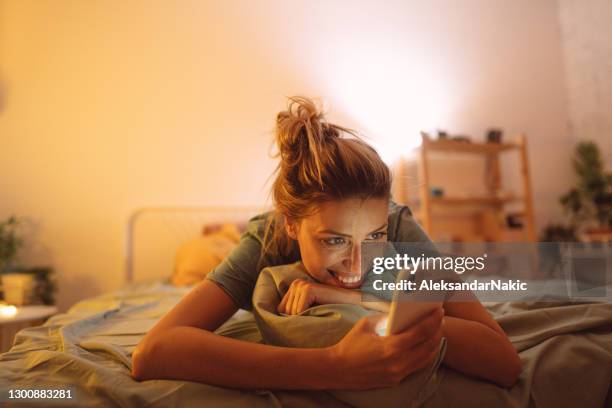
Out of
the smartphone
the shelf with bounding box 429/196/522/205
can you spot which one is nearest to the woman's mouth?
the smartphone

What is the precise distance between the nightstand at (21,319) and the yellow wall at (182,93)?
0.35 meters

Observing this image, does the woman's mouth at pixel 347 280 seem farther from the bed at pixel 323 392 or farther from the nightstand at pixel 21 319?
the nightstand at pixel 21 319

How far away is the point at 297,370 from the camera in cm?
43

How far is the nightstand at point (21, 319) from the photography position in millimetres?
1376

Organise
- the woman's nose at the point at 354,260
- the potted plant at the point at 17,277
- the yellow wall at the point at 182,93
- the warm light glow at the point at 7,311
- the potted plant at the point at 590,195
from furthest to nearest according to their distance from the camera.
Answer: the potted plant at the point at 590,195 < the yellow wall at the point at 182,93 < the potted plant at the point at 17,277 < the warm light glow at the point at 7,311 < the woman's nose at the point at 354,260

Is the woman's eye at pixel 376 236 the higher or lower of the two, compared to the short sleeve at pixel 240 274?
higher

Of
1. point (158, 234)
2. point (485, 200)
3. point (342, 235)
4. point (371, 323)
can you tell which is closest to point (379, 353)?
point (371, 323)

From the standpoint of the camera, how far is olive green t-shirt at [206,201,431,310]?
2.03 feet

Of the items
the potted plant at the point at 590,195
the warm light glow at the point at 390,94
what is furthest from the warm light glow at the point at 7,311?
the potted plant at the point at 590,195

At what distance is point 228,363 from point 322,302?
0.44 feet

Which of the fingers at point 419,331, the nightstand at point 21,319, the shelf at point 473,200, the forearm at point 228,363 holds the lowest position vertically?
the nightstand at point 21,319

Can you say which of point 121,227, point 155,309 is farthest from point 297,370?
point 121,227

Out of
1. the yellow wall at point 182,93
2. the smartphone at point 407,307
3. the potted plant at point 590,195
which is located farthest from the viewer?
the potted plant at point 590,195

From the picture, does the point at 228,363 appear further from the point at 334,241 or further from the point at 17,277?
the point at 17,277
